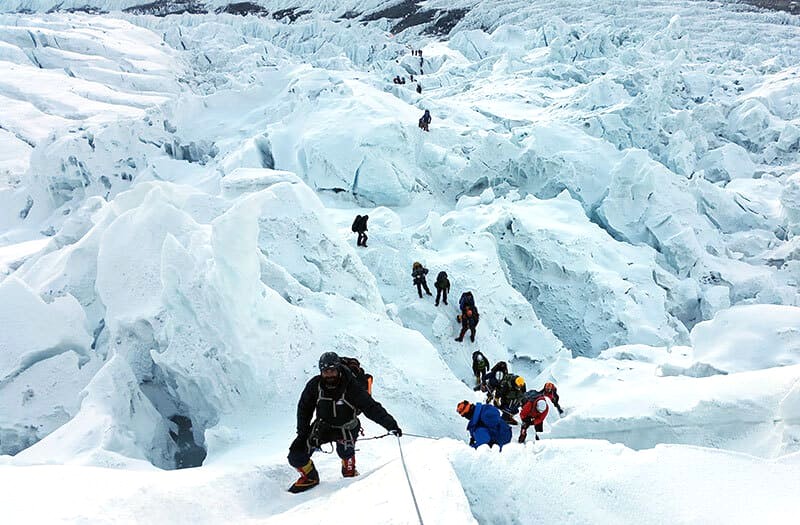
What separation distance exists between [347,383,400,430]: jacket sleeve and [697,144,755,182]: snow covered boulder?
20007mm

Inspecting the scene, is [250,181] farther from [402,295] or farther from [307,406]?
[307,406]

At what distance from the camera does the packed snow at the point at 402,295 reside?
106 inches

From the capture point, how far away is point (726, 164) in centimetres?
1848

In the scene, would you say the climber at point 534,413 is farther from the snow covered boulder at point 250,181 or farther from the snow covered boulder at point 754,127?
the snow covered boulder at point 754,127

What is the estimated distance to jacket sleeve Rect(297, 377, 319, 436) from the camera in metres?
2.87

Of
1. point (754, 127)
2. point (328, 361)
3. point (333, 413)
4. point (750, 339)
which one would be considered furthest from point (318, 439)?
point (754, 127)

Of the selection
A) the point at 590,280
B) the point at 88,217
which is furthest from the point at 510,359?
the point at 88,217

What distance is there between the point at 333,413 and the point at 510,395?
329 centimetres

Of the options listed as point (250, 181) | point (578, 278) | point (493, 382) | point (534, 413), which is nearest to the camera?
point (534, 413)

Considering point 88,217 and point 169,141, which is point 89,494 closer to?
point 88,217

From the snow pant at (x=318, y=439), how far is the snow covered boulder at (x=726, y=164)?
2008 centimetres

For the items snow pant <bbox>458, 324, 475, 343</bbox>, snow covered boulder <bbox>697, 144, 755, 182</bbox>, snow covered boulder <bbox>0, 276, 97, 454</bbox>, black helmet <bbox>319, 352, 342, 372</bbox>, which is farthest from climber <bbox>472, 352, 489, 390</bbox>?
snow covered boulder <bbox>697, 144, 755, 182</bbox>

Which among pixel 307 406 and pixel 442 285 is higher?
pixel 307 406

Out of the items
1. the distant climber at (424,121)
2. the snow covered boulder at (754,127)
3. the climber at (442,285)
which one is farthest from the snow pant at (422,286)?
the snow covered boulder at (754,127)
